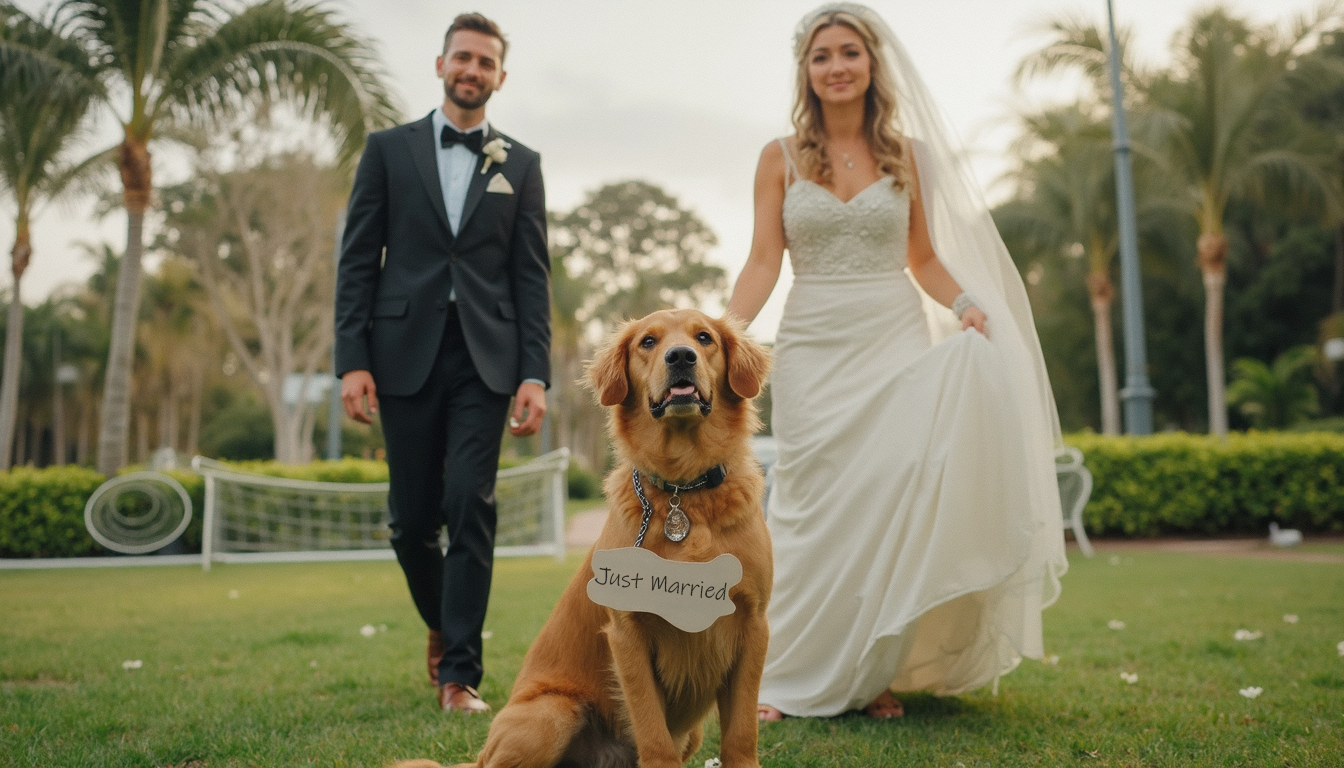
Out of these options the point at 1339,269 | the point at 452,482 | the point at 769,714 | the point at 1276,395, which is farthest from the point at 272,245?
the point at 1339,269

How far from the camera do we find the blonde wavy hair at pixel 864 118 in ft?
12.7

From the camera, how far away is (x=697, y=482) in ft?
8.64

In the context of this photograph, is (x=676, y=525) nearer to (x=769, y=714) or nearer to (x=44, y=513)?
(x=769, y=714)

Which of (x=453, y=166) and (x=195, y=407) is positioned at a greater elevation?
(x=453, y=166)

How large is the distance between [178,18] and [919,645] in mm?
12207

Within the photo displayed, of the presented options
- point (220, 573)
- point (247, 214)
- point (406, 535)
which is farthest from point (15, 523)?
point (247, 214)

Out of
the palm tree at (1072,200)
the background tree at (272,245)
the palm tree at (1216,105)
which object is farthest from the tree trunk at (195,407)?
the palm tree at (1216,105)

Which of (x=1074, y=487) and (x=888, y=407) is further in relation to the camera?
(x=1074, y=487)

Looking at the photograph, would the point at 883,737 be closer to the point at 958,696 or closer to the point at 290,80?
the point at 958,696

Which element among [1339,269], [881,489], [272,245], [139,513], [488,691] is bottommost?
[139,513]

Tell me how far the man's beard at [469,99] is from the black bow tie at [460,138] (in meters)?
0.11

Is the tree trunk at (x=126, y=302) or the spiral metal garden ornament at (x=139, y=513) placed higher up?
the tree trunk at (x=126, y=302)

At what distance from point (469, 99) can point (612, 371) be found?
1752 mm

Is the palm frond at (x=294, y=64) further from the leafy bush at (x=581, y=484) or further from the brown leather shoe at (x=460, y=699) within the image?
the leafy bush at (x=581, y=484)
